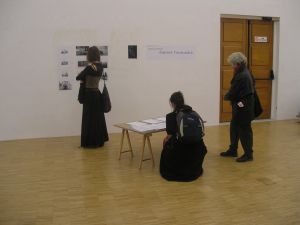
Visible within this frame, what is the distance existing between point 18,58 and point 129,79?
203cm

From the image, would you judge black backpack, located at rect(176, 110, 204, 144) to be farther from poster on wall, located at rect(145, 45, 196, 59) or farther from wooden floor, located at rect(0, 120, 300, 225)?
poster on wall, located at rect(145, 45, 196, 59)

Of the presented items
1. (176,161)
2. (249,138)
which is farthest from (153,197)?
(249,138)

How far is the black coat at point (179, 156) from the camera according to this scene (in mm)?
4027

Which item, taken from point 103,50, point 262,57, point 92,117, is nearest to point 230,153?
point 92,117

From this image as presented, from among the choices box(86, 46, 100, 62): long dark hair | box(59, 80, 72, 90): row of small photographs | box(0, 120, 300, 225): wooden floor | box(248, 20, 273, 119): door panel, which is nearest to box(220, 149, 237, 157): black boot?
box(0, 120, 300, 225): wooden floor

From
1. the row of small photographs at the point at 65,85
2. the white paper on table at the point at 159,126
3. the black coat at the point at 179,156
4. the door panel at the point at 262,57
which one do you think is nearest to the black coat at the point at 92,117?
the row of small photographs at the point at 65,85

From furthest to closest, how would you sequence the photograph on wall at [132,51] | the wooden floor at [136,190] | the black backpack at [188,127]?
the photograph on wall at [132,51], the black backpack at [188,127], the wooden floor at [136,190]

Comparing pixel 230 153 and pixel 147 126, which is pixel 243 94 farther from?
pixel 147 126

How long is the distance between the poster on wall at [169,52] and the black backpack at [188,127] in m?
3.14

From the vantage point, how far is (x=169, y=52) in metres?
7.01

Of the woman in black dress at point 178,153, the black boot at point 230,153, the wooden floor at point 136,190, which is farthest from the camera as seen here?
the black boot at point 230,153

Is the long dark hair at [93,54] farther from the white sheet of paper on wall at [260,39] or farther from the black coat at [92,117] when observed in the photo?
the white sheet of paper on wall at [260,39]

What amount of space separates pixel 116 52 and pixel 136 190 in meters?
3.50

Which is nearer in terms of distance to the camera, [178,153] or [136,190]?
[136,190]
